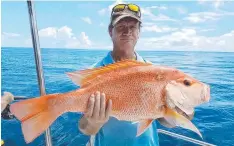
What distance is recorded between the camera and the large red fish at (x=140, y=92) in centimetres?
157

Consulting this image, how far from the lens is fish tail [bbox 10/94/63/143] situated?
1392mm

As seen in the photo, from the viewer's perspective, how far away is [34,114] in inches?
56.5

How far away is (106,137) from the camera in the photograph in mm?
2172

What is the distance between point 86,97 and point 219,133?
20.0 ft

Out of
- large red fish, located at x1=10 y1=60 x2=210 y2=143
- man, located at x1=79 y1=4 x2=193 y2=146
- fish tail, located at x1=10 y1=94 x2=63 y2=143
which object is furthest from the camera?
man, located at x1=79 y1=4 x2=193 y2=146

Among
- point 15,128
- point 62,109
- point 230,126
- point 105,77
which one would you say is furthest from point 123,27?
point 230,126

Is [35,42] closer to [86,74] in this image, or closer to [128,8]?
[86,74]

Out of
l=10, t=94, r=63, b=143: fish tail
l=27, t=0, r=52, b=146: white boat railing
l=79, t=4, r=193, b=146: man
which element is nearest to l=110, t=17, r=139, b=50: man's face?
l=79, t=4, r=193, b=146: man

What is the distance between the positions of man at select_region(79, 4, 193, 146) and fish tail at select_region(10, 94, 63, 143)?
433mm

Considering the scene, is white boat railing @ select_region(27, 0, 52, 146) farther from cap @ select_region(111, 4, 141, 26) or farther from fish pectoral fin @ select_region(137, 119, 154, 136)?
fish pectoral fin @ select_region(137, 119, 154, 136)

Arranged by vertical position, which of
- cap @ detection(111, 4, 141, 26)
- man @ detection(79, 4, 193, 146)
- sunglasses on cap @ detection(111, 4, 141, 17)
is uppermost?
sunglasses on cap @ detection(111, 4, 141, 17)

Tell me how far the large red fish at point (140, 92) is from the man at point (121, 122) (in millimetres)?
332

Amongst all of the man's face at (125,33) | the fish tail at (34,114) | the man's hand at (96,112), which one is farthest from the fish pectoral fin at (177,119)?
the man's face at (125,33)

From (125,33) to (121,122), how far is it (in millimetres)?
719
